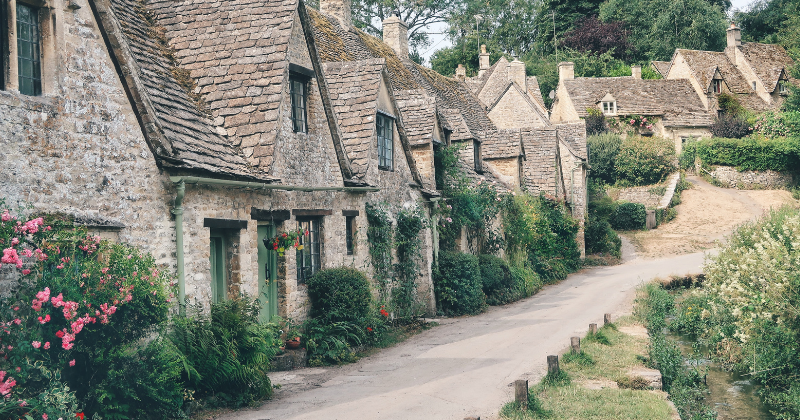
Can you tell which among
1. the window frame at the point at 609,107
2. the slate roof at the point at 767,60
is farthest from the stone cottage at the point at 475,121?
the slate roof at the point at 767,60

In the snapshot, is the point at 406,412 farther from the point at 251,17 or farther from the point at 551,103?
the point at 551,103

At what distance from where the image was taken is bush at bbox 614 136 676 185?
45906 millimetres

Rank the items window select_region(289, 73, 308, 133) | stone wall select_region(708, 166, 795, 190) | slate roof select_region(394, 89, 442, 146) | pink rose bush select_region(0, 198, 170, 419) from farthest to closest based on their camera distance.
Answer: stone wall select_region(708, 166, 795, 190), slate roof select_region(394, 89, 442, 146), window select_region(289, 73, 308, 133), pink rose bush select_region(0, 198, 170, 419)

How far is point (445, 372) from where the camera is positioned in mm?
12008

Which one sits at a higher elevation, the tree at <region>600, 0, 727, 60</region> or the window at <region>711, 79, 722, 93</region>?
the tree at <region>600, 0, 727, 60</region>

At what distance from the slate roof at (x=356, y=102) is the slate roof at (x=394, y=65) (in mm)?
1821

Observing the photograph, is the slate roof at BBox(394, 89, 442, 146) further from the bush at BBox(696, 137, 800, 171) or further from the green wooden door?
the bush at BBox(696, 137, 800, 171)

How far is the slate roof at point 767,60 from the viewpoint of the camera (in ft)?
185

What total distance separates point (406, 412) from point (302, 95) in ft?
24.0

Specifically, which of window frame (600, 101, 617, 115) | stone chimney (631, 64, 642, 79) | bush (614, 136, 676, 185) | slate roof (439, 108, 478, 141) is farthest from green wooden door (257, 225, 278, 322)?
stone chimney (631, 64, 642, 79)

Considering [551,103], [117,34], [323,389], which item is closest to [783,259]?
[323,389]

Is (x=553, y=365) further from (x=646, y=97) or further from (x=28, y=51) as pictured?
(x=646, y=97)

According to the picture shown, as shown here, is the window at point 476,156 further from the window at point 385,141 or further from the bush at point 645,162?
the bush at point 645,162

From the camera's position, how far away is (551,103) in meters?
60.6
